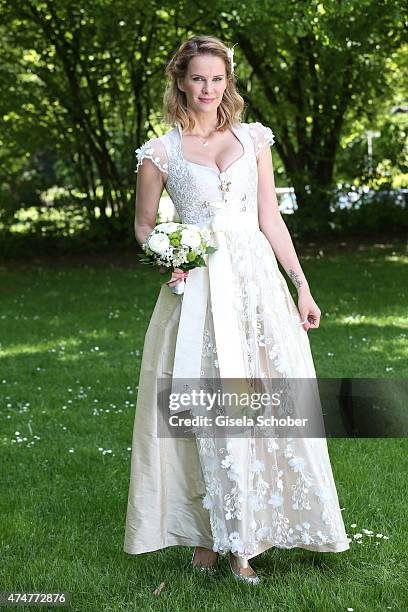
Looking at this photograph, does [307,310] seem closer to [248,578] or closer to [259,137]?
[259,137]

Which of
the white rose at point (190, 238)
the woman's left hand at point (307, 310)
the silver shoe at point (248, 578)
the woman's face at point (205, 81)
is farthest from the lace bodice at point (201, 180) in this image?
the silver shoe at point (248, 578)

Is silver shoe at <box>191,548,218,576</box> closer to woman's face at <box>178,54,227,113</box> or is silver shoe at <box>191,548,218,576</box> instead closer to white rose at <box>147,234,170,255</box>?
white rose at <box>147,234,170,255</box>

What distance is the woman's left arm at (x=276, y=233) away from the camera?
391 cm

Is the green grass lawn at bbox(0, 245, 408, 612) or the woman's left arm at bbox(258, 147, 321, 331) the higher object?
the woman's left arm at bbox(258, 147, 321, 331)

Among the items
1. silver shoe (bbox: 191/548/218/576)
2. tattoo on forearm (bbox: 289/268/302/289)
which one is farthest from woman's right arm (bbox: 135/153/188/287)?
silver shoe (bbox: 191/548/218/576)

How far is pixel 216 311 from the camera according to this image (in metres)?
3.75

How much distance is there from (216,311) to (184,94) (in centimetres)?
91

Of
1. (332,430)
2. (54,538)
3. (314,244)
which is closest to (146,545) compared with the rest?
(54,538)

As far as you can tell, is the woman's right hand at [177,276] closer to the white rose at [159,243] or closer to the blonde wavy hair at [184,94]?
the white rose at [159,243]

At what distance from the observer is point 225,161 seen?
379 cm

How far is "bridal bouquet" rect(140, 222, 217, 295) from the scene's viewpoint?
3.53 meters

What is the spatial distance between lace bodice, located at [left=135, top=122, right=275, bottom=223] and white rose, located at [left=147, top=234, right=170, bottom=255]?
305 millimetres
